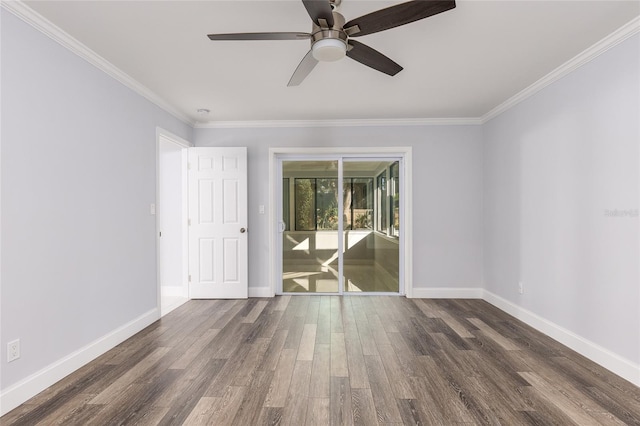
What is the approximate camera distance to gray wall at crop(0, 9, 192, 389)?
209 centimetres

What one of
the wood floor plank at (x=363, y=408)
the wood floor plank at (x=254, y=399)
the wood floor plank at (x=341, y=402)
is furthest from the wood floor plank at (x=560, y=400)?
the wood floor plank at (x=254, y=399)

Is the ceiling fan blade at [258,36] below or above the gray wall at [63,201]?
above

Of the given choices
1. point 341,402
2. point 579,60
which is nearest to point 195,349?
point 341,402

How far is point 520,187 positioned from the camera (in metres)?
3.71

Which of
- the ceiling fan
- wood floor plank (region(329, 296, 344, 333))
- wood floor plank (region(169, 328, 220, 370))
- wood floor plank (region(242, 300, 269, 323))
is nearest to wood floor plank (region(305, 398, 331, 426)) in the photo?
wood floor plank (region(169, 328, 220, 370))

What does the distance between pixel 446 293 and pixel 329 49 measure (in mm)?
3794

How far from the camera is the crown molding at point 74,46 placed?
209cm

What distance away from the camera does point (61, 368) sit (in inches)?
95.2

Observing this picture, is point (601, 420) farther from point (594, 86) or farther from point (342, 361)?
point (594, 86)

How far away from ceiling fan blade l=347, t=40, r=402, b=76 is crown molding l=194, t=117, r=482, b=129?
224 cm

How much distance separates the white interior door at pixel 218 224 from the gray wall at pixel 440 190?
0.49 metres

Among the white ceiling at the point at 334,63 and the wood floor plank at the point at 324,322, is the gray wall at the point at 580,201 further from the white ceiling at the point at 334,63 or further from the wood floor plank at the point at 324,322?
the wood floor plank at the point at 324,322

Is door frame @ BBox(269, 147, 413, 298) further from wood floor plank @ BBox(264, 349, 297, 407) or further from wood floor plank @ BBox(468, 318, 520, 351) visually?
wood floor plank @ BBox(264, 349, 297, 407)

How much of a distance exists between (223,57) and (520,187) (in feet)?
10.8
